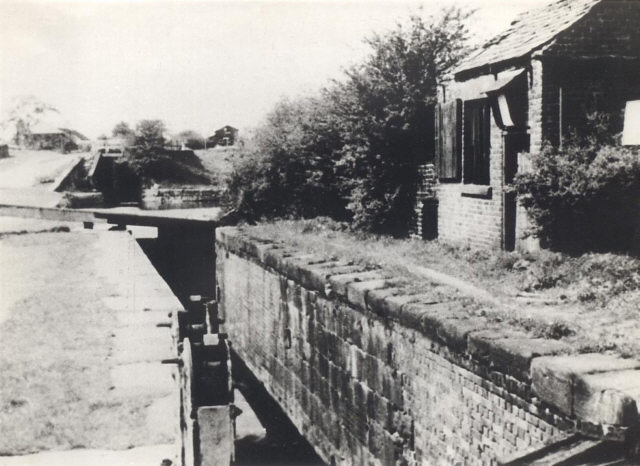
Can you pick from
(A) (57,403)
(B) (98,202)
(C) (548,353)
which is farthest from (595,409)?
(B) (98,202)

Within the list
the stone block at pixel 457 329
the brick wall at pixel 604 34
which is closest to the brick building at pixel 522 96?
the brick wall at pixel 604 34

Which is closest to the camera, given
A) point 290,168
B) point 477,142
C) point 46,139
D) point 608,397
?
point 608,397

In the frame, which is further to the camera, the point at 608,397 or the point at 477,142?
the point at 477,142

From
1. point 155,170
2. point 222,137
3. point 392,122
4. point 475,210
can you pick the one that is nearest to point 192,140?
point 222,137

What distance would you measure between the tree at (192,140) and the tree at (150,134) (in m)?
9.22

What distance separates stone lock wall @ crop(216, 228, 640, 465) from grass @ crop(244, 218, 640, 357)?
0.28m

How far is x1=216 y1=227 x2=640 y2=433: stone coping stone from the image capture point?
3.43 m

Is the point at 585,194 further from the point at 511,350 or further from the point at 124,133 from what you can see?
the point at 124,133

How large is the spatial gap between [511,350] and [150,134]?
45.0 metres

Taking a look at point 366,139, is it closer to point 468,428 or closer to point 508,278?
point 508,278

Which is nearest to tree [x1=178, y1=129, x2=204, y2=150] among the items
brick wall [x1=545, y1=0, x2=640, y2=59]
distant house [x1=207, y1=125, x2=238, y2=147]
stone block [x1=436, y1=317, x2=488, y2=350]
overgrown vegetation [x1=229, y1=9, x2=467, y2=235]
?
distant house [x1=207, y1=125, x2=238, y2=147]

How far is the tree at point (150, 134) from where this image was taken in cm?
4588

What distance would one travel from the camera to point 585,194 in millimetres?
7703

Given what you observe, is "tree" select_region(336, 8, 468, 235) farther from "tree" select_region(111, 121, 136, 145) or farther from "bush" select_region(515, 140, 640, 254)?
"tree" select_region(111, 121, 136, 145)
